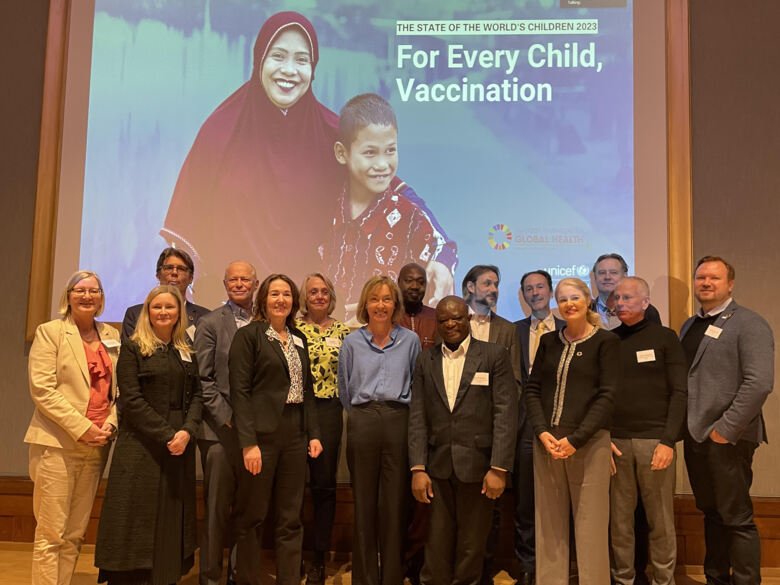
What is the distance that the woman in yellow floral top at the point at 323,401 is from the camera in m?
3.41

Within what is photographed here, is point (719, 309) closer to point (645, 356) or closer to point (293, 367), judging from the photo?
point (645, 356)

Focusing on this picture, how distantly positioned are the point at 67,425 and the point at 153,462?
409 mm

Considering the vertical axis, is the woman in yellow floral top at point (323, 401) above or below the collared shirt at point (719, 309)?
below

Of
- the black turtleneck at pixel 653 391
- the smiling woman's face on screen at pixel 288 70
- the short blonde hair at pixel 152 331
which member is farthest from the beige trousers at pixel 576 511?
the smiling woman's face on screen at pixel 288 70

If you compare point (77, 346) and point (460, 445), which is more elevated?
point (77, 346)

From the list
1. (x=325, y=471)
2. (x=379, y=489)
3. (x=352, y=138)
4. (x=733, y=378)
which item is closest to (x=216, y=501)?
(x=325, y=471)

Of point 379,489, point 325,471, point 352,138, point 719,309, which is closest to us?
point 379,489

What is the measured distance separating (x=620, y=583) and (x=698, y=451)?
2.42ft

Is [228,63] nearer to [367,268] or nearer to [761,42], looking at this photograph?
[367,268]

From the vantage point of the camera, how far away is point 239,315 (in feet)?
11.2

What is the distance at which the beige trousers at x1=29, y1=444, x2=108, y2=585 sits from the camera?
298 centimetres

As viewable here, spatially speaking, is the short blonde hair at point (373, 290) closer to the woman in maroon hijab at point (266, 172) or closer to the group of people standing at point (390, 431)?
the group of people standing at point (390, 431)

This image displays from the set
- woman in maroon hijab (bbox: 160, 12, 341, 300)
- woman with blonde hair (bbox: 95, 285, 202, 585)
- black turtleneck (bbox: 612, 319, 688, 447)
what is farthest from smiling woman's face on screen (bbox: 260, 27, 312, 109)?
black turtleneck (bbox: 612, 319, 688, 447)

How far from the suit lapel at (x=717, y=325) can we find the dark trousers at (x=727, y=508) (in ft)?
1.33
